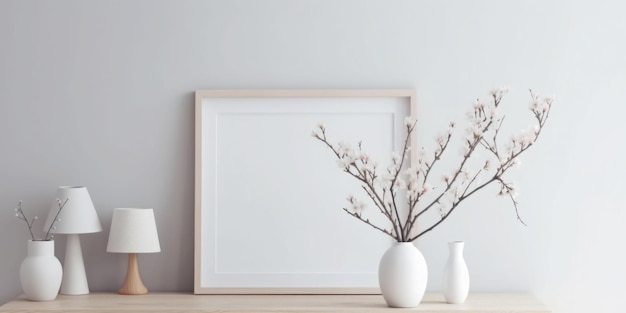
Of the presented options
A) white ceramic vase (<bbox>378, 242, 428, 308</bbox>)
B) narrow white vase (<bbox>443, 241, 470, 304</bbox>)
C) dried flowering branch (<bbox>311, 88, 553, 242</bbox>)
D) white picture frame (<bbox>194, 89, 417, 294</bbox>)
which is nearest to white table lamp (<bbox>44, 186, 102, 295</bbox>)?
white picture frame (<bbox>194, 89, 417, 294</bbox>)

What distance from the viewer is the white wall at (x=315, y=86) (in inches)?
121

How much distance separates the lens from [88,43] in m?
3.12

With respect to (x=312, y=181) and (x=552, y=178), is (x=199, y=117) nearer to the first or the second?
(x=312, y=181)

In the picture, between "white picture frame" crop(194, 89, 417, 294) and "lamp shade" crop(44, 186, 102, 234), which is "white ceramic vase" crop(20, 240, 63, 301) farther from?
"white picture frame" crop(194, 89, 417, 294)

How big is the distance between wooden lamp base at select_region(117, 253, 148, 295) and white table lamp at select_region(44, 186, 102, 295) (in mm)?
135

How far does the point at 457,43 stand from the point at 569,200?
2.15 feet

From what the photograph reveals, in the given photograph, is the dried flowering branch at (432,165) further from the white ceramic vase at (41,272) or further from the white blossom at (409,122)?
the white ceramic vase at (41,272)

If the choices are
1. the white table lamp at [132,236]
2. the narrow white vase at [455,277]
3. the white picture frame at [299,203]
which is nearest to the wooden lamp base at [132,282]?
the white table lamp at [132,236]

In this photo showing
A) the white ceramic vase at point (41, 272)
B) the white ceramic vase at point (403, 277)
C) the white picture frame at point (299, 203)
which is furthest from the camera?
the white picture frame at point (299, 203)

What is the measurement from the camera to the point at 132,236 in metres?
2.97

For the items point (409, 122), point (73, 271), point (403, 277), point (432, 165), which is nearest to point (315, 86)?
point (409, 122)

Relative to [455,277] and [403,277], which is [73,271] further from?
[455,277]

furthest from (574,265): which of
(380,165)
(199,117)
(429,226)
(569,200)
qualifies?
(199,117)

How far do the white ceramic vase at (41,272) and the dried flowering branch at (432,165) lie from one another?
0.94 meters
